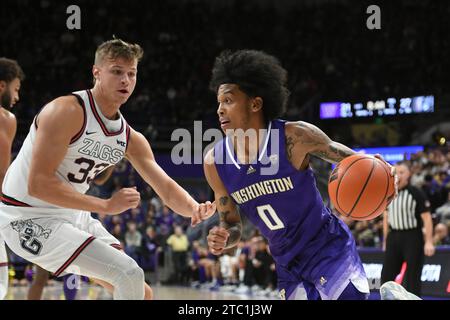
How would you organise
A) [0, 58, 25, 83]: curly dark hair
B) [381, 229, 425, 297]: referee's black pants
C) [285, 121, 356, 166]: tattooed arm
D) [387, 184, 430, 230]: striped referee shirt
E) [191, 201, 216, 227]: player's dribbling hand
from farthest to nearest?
1. [387, 184, 430, 230]: striped referee shirt
2. [381, 229, 425, 297]: referee's black pants
3. [0, 58, 25, 83]: curly dark hair
4. [191, 201, 216, 227]: player's dribbling hand
5. [285, 121, 356, 166]: tattooed arm

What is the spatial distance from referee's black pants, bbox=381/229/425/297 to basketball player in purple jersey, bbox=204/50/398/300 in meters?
3.47

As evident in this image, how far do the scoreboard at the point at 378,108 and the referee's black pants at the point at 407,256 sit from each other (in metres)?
9.00

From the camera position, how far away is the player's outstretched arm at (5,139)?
4770mm

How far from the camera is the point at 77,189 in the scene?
3.85 metres

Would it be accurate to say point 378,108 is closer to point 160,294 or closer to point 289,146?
point 160,294

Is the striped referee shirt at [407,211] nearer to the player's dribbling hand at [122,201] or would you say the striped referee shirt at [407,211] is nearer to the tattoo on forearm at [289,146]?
the tattoo on forearm at [289,146]

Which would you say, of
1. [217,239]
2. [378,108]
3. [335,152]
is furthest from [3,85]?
[378,108]

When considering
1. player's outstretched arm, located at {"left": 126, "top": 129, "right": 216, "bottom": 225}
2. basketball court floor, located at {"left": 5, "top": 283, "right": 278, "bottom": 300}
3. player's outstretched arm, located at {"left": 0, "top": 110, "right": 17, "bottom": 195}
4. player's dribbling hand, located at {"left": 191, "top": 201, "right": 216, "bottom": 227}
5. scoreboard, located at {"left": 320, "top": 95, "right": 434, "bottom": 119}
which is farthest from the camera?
scoreboard, located at {"left": 320, "top": 95, "right": 434, "bottom": 119}

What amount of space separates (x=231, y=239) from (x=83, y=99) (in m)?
1.14

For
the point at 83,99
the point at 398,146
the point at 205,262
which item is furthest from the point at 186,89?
the point at 83,99

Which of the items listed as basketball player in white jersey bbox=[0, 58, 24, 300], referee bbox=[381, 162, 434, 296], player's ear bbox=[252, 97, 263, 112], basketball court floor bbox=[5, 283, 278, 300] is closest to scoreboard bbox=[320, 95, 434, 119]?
basketball court floor bbox=[5, 283, 278, 300]

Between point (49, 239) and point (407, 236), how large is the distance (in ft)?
14.5

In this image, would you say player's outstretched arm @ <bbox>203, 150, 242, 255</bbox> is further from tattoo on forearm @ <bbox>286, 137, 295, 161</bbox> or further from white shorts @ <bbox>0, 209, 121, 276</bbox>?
white shorts @ <bbox>0, 209, 121, 276</bbox>

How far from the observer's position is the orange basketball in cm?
358
